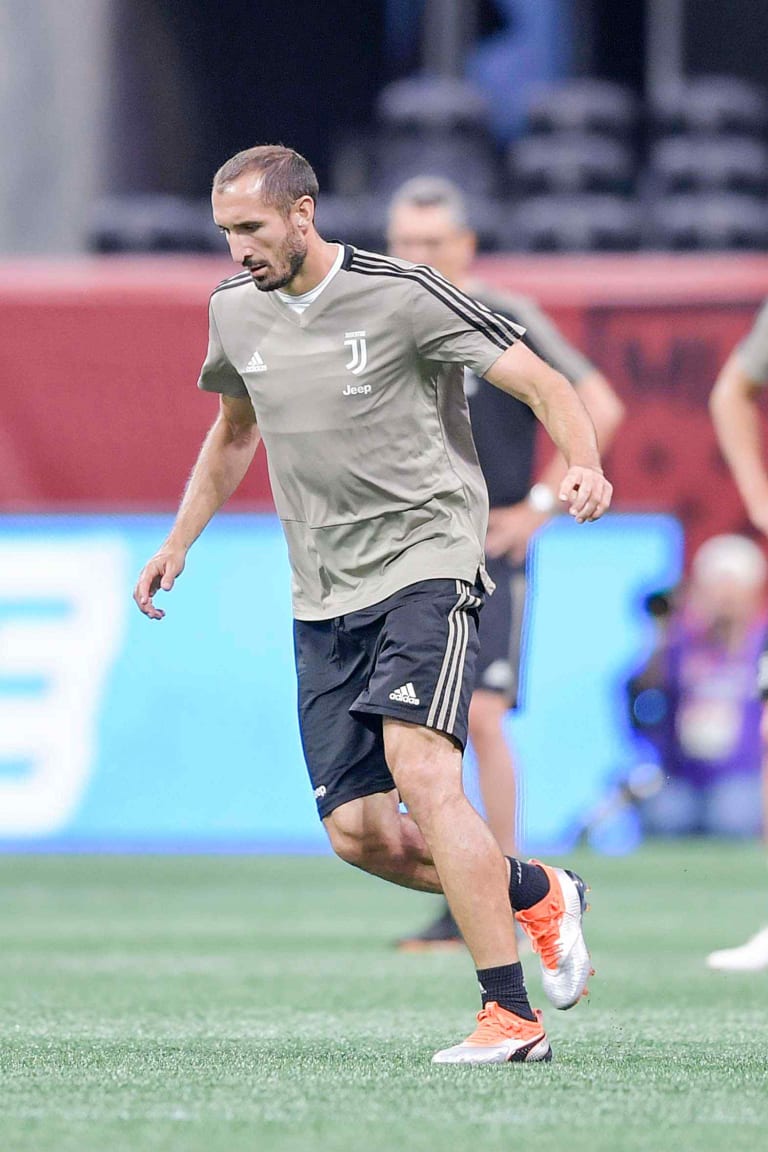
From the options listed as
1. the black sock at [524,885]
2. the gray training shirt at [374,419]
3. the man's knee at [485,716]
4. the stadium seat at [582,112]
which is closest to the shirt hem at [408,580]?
the gray training shirt at [374,419]

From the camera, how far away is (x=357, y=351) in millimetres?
4520

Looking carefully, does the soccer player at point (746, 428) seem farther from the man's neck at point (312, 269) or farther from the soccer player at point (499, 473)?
the man's neck at point (312, 269)

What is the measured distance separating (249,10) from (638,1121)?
13535 mm

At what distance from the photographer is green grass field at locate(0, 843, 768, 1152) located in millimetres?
3525

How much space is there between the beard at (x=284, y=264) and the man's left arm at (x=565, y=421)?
1.52 feet

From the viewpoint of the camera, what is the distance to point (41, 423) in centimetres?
1158

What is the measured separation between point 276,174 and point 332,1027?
1951 millimetres

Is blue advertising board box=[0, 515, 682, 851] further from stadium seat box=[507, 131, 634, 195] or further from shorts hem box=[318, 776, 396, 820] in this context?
shorts hem box=[318, 776, 396, 820]

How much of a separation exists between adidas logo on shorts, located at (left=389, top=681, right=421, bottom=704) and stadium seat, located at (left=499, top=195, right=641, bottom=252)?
28.8 feet

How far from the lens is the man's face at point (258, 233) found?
4.41 meters

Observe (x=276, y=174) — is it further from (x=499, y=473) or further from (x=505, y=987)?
(x=499, y=473)

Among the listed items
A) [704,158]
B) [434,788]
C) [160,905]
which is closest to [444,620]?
[434,788]

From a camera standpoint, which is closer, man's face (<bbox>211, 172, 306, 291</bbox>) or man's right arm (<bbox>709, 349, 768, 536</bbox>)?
man's face (<bbox>211, 172, 306, 291</bbox>)

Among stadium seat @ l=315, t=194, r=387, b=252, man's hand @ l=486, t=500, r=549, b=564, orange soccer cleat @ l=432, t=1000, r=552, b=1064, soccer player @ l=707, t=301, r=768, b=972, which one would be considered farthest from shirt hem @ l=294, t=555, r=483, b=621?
stadium seat @ l=315, t=194, r=387, b=252
